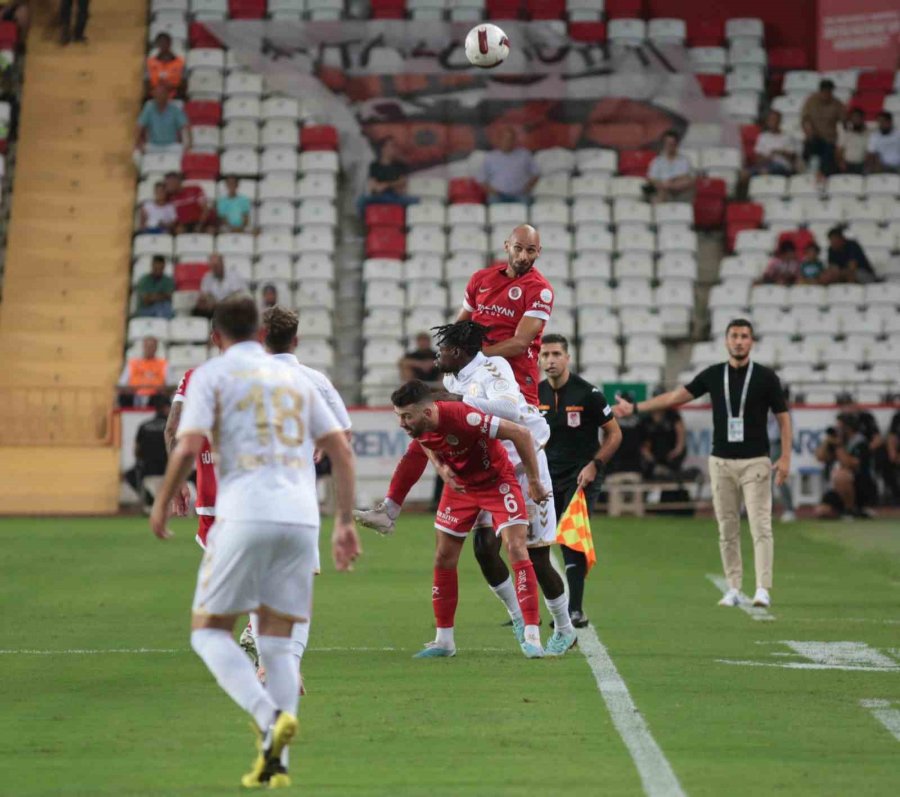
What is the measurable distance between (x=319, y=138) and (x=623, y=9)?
6573 millimetres

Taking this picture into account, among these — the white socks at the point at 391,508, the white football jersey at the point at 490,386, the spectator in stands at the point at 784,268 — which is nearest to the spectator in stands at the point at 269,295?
the spectator in stands at the point at 784,268

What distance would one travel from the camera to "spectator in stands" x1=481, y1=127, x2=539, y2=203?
29.1 m

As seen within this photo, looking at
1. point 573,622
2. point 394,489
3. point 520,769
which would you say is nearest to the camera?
point 520,769

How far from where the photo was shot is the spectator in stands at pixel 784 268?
2741 cm

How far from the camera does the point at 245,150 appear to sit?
29.9 meters

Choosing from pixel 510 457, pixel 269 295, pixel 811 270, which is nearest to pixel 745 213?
pixel 811 270

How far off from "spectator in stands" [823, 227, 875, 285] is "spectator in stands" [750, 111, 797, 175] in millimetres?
2302

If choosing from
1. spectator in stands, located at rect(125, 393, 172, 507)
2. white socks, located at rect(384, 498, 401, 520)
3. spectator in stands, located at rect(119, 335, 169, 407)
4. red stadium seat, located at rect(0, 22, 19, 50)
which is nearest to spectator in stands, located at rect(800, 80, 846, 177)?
spectator in stands, located at rect(119, 335, 169, 407)

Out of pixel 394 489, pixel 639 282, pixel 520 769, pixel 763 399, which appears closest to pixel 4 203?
pixel 639 282

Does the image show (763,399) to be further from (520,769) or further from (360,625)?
(520,769)

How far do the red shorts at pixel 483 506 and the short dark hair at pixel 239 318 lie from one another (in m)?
3.69

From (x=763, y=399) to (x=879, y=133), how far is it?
17374 mm

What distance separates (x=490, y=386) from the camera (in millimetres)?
10336

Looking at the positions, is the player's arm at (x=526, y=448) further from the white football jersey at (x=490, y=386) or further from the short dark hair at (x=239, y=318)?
the short dark hair at (x=239, y=318)
